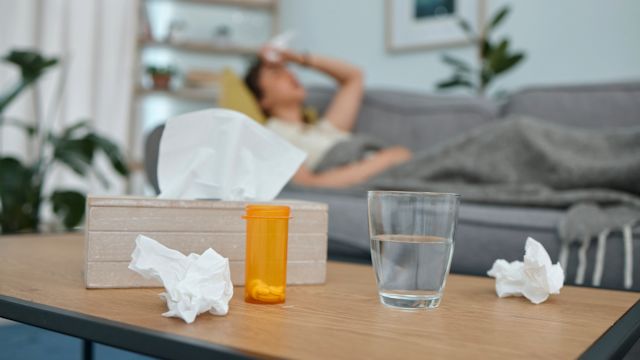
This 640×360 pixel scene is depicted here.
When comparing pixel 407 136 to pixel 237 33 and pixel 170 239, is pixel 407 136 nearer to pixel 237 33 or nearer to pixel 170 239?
pixel 170 239

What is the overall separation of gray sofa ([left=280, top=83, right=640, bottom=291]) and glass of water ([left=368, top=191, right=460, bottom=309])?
28.5 inches

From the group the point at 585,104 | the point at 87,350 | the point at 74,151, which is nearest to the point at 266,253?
the point at 87,350

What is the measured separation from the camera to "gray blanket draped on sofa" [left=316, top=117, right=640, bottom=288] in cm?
119

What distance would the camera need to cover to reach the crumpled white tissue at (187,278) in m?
0.49

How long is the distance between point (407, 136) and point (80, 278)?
1.49 metres

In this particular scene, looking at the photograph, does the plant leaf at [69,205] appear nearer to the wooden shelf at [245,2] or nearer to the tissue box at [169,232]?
the tissue box at [169,232]

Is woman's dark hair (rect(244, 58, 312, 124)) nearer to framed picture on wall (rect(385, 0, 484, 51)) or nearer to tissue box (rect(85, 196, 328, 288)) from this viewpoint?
framed picture on wall (rect(385, 0, 484, 51))

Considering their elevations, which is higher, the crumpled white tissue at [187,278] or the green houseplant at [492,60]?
the green houseplant at [492,60]

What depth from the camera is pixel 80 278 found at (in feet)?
2.22

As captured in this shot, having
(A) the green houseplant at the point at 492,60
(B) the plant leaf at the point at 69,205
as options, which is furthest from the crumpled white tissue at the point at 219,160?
(A) the green houseplant at the point at 492,60

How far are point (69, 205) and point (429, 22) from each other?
6.04 feet

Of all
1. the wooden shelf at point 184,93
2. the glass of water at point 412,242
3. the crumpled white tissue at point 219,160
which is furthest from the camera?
the wooden shelf at point 184,93

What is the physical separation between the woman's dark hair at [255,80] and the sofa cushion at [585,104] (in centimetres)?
92

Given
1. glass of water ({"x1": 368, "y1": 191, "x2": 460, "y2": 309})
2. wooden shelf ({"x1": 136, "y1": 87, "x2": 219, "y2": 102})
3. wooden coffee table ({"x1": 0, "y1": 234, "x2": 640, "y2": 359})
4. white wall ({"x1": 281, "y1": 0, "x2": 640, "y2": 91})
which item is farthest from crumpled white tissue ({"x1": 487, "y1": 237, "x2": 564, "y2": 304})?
wooden shelf ({"x1": 136, "y1": 87, "x2": 219, "y2": 102})
